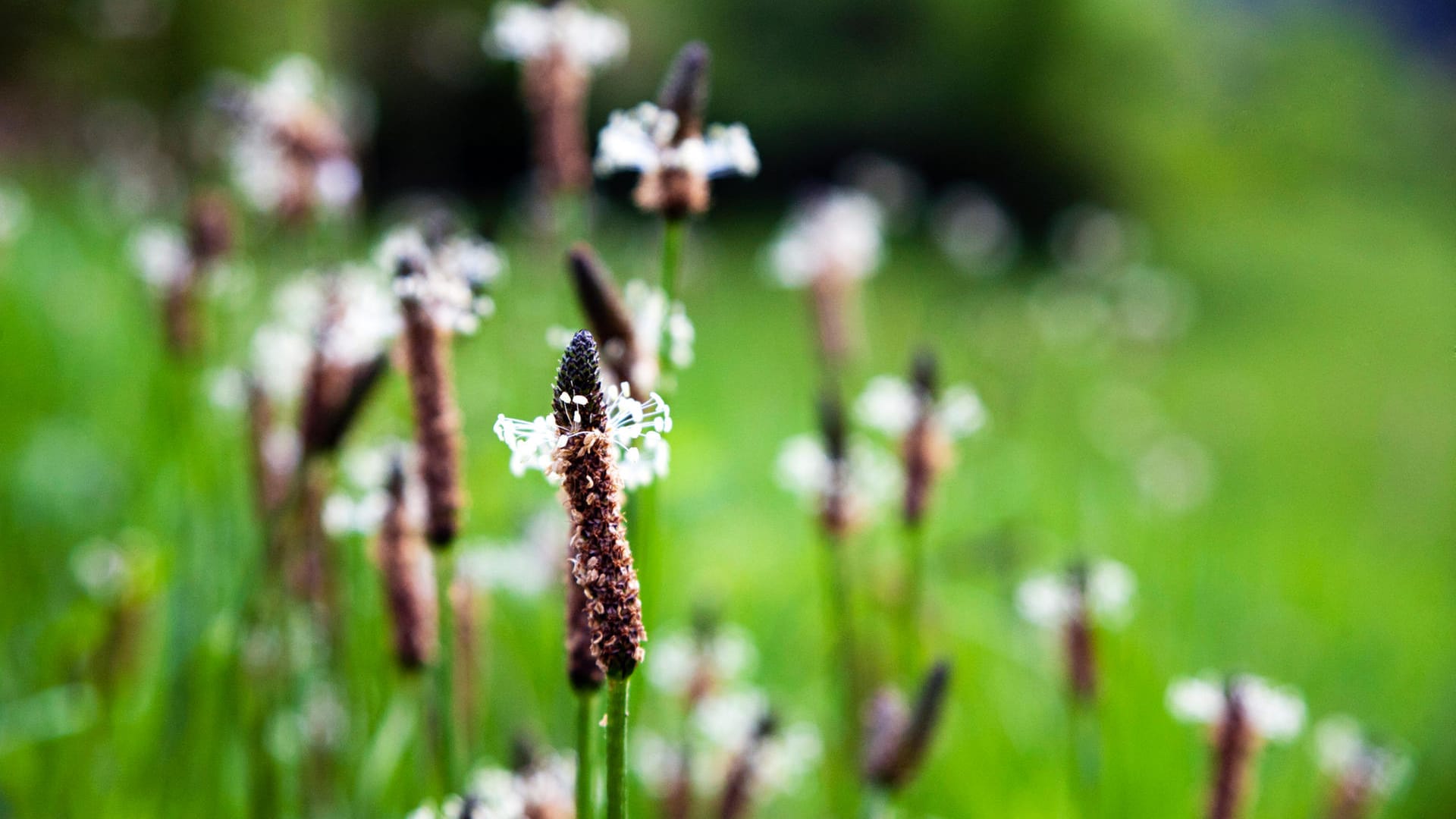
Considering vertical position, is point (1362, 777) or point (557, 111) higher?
point (557, 111)

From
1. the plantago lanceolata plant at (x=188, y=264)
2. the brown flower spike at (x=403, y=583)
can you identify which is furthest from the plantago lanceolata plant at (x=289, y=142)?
the brown flower spike at (x=403, y=583)

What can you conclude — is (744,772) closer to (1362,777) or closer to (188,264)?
(1362,777)

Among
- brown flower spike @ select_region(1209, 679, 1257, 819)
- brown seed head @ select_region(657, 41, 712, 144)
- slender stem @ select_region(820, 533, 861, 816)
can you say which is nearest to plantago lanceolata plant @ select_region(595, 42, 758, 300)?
brown seed head @ select_region(657, 41, 712, 144)

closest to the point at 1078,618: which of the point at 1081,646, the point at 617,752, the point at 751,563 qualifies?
the point at 1081,646

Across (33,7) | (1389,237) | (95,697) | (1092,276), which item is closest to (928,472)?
(95,697)

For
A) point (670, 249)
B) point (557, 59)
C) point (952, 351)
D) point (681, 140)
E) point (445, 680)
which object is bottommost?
point (445, 680)

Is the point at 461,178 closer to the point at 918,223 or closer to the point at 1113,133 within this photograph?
the point at 918,223

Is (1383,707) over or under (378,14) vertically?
under
